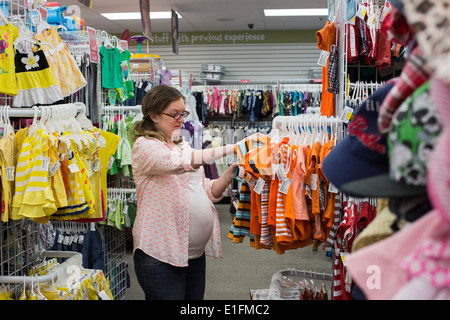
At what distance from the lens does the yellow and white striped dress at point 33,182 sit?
7.58 ft

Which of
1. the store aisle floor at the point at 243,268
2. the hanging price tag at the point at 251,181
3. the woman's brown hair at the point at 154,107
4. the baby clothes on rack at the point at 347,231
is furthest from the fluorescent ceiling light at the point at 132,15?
the baby clothes on rack at the point at 347,231

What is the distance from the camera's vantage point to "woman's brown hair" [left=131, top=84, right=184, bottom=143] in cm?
273

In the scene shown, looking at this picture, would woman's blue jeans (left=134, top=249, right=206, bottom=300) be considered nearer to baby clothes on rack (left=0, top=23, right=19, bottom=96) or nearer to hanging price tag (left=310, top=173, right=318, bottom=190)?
hanging price tag (left=310, top=173, right=318, bottom=190)

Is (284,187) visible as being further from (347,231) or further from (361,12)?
(361,12)

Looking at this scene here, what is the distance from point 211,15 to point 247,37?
176cm

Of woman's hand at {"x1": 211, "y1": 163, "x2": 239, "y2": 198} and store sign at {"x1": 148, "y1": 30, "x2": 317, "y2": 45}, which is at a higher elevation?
store sign at {"x1": 148, "y1": 30, "x2": 317, "y2": 45}

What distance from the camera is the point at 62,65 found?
376 cm

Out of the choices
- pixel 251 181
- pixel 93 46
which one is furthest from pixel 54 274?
pixel 93 46

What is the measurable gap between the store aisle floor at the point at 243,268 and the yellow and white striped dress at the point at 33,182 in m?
2.69

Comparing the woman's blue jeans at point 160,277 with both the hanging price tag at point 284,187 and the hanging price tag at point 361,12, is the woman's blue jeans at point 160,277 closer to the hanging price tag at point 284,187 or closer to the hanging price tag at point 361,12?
the hanging price tag at point 284,187

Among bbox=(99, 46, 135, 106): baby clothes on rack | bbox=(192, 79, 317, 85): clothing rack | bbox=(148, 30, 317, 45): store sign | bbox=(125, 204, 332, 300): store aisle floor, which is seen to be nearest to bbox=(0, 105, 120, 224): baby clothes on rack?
bbox=(99, 46, 135, 106): baby clothes on rack

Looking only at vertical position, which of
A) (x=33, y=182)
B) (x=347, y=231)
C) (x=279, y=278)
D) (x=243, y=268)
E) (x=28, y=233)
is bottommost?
(x=243, y=268)

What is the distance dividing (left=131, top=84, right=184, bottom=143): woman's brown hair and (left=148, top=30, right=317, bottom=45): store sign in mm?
10073
